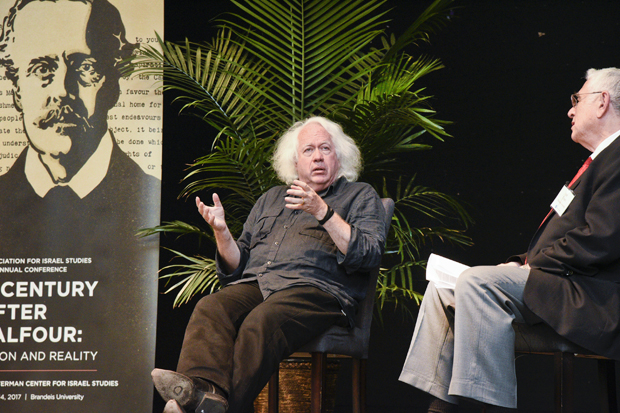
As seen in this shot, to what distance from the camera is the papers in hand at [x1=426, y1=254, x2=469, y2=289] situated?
201 cm

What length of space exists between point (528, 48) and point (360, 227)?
2104mm

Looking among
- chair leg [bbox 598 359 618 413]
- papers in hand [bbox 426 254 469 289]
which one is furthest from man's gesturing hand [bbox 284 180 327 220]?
chair leg [bbox 598 359 618 413]

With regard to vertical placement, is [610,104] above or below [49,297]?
above

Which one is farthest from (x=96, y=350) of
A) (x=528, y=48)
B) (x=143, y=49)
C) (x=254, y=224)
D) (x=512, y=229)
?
(x=528, y=48)

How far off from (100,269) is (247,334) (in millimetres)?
1665

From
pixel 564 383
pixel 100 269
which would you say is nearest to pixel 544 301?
pixel 564 383

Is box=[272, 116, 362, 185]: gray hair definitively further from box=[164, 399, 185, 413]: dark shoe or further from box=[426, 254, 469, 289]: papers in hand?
box=[164, 399, 185, 413]: dark shoe

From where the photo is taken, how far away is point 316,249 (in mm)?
2176

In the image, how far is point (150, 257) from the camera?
320 centimetres

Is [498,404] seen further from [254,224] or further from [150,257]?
[150,257]

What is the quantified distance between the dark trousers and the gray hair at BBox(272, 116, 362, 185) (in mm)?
678

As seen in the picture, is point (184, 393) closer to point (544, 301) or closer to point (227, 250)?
point (227, 250)

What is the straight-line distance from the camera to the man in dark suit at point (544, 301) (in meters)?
1.72

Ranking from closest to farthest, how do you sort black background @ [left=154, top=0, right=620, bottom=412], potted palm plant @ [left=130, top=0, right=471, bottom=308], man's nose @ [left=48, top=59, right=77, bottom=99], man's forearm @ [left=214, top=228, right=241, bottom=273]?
man's forearm @ [left=214, top=228, right=241, bottom=273], potted palm plant @ [left=130, top=0, right=471, bottom=308], man's nose @ [left=48, top=59, right=77, bottom=99], black background @ [left=154, top=0, right=620, bottom=412]
